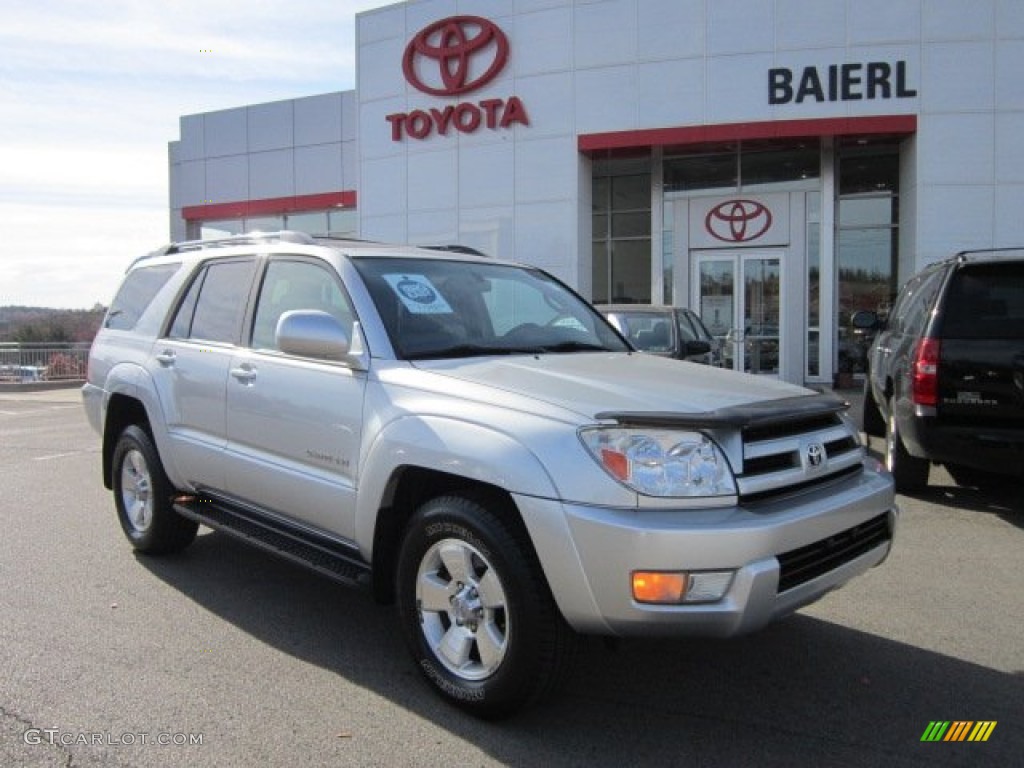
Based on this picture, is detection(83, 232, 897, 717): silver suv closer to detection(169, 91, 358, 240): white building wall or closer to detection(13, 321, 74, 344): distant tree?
detection(169, 91, 358, 240): white building wall

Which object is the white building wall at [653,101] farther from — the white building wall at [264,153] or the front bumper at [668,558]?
the front bumper at [668,558]

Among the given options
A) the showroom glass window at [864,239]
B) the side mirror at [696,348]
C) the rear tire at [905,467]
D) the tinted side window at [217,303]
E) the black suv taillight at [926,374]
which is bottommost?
the rear tire at [905,467]

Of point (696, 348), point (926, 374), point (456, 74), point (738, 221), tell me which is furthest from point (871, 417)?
point (456, 74)

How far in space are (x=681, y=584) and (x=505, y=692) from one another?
2.59 ft

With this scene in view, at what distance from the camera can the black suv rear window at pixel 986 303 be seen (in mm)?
6125

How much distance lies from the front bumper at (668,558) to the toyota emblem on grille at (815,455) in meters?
0.31

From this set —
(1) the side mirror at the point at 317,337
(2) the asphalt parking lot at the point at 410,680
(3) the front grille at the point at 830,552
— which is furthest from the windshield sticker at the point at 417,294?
(3) the front grille at the point at 830,552

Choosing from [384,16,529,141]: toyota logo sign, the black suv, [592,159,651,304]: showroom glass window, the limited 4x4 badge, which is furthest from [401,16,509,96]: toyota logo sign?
the limited 4x4 badge

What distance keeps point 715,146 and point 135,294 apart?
1341 centimetres

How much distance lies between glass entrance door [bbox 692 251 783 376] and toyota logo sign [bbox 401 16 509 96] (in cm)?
564

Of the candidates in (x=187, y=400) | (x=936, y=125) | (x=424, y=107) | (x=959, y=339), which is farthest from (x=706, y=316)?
(x=187, y=400)

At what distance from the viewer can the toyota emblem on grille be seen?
3.38m

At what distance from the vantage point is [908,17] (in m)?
15.0

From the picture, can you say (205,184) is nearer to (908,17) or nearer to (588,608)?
(908,17)
